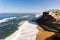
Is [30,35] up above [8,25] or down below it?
above

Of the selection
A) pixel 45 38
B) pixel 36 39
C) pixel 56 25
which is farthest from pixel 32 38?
pixel 56 25

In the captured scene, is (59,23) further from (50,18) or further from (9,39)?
(9,39)

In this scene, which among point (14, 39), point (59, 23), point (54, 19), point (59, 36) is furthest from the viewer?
point (54, 19)

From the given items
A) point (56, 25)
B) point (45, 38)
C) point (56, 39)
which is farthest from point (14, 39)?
point (56, 25)

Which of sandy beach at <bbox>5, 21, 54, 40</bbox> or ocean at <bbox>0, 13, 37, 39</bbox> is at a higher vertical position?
sandy beach at <bbox>5, 21, 54, 40</bbox>

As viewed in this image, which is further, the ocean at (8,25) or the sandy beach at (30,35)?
the ocean at (8,25)

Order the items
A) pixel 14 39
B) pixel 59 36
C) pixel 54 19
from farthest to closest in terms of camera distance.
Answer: pixel 54 19 → pixel 14 39 → pixel 59 36

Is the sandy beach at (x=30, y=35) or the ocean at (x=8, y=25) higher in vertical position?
the sandy beach at (x=30, y=35)

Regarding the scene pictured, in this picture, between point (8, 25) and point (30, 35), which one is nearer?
point (30, 35)

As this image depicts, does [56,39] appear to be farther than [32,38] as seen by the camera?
No

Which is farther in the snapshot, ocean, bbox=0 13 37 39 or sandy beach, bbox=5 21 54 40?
ocean, bbox=0 13 37 39
